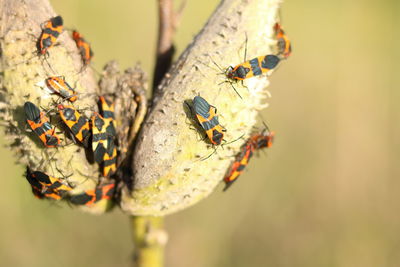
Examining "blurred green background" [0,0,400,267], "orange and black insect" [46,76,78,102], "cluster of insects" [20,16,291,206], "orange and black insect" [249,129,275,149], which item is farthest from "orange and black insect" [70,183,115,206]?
"blurred green background" [0,0,400,267]

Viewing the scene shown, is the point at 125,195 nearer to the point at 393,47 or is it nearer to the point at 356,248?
the point at 356,248

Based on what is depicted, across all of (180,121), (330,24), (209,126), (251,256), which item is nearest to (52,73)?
(180,121)

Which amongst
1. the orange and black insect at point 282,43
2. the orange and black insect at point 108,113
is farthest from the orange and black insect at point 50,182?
the orange and black insect at point 282,43

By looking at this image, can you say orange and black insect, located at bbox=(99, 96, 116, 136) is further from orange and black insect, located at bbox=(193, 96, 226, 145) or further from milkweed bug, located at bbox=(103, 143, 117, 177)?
orange and black insect, located at bbox=(193, 96, 226, 145)

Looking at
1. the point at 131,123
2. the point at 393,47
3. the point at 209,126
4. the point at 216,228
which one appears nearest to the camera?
the point at 209,126

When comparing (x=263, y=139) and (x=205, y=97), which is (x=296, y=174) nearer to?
(x=263, y=139)

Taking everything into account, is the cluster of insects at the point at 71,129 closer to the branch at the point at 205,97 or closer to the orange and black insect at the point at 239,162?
the branch at the point at 205,97

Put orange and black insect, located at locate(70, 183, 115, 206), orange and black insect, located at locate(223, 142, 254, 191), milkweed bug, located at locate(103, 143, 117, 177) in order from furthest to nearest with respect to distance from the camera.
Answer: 1. orange and black insect, located at locate(223, 142, 254, 191)
2. orange and black insect, located at locate(70, 183, 115, 206)
3. milkweed bug, located at locate(103, 143, 117, 177)
